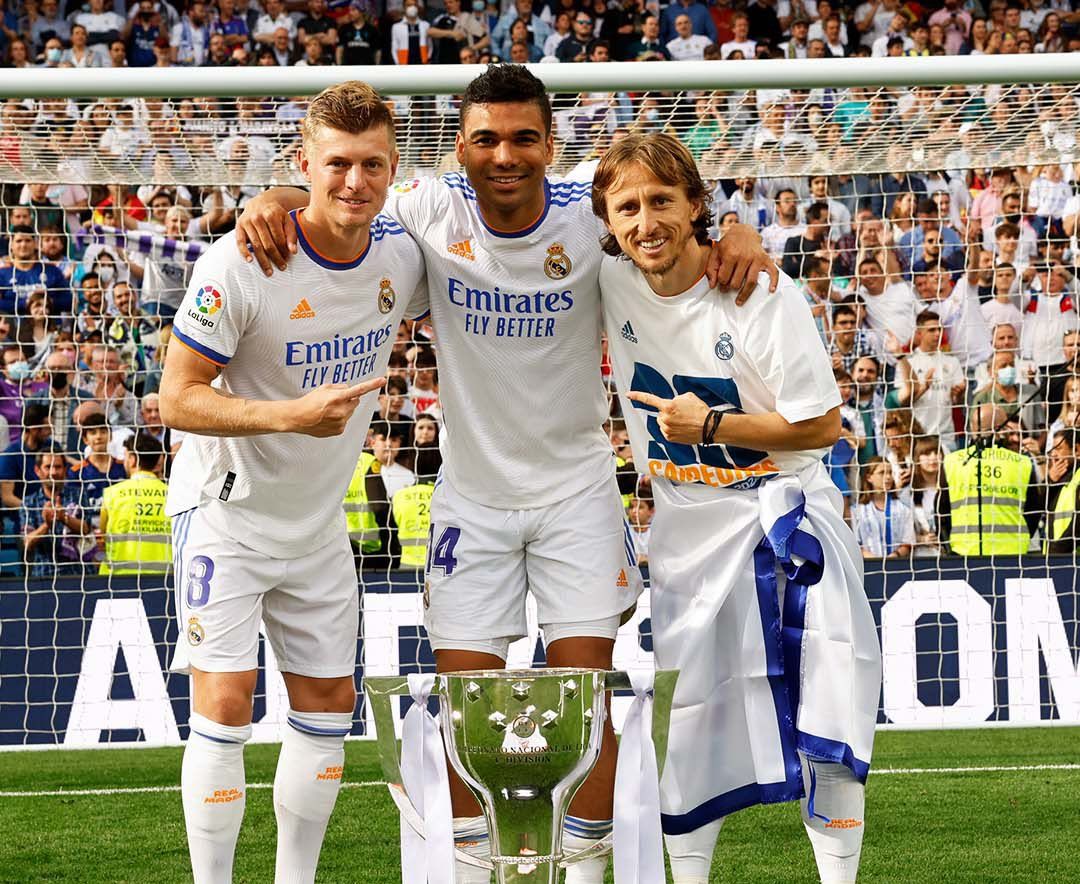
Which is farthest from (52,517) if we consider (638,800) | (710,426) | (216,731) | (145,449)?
(638,800)

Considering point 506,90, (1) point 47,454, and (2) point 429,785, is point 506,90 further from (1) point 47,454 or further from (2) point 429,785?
(1) point 47,454

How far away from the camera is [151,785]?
6.44m

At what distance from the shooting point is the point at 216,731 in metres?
3.71

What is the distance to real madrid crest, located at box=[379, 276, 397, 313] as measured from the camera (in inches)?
148

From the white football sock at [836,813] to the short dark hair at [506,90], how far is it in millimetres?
1805

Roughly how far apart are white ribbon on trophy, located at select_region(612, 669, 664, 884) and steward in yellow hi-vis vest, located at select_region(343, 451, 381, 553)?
16.2 ft

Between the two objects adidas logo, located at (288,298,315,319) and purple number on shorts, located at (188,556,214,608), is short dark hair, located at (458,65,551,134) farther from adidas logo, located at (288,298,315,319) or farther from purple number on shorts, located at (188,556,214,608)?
purple number on shorts, located at (188,556,214,608)

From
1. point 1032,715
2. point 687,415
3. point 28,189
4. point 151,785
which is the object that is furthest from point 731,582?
point 28,189

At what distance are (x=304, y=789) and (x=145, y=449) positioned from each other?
470cm

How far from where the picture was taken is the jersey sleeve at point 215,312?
357cm

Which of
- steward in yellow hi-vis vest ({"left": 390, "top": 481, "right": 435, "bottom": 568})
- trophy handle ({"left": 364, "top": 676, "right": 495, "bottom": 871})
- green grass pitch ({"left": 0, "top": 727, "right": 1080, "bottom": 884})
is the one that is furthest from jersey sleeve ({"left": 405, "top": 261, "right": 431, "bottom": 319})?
Answer: steward in yellow hi-vis vest ({"left": 390, "top": 481, "right": 435, "bottom": 568})

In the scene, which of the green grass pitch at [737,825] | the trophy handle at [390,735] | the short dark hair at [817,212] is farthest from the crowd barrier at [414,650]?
the trophy handle at [390,735]

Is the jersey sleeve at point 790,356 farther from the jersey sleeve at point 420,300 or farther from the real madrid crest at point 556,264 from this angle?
the jersey sleeve at point 420,300

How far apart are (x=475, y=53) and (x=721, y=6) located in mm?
2683
